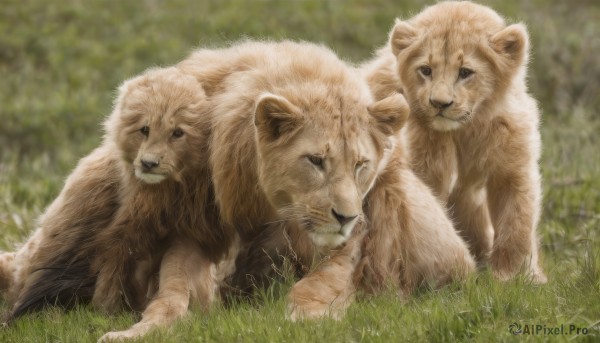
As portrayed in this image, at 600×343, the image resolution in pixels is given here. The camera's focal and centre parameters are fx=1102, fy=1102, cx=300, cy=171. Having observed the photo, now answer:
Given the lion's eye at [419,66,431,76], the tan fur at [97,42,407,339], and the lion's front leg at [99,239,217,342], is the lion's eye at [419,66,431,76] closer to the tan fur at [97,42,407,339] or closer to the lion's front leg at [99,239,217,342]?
the tan fur at [97,42,407,339]

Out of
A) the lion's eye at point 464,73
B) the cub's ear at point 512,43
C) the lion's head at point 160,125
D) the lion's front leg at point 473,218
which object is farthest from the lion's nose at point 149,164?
the cub's ear at point 512,43

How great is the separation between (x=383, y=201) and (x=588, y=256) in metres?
1.14

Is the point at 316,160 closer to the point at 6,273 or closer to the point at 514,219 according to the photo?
the point at 514,219

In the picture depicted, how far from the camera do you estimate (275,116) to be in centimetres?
564

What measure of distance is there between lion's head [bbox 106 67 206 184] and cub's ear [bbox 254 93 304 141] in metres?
0.46

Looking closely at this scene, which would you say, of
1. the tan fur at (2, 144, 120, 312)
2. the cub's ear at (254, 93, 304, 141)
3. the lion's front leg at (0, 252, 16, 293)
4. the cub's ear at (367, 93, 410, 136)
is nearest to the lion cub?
the cub's ear at (367, 93, 410, 136)

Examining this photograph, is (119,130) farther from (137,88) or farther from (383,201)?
(383,201)

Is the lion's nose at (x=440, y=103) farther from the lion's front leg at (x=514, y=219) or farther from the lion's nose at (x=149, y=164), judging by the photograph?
the lion's nose at (x=149, y=164)

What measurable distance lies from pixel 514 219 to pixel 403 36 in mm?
1399

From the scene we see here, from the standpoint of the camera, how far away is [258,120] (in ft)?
18.7

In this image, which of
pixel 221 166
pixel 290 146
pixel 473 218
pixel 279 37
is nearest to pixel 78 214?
pixel 221 166

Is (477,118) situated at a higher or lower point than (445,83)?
lower

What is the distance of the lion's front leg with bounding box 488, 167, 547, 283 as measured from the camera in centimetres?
706

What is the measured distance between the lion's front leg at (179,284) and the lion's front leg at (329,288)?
0.61 meters
